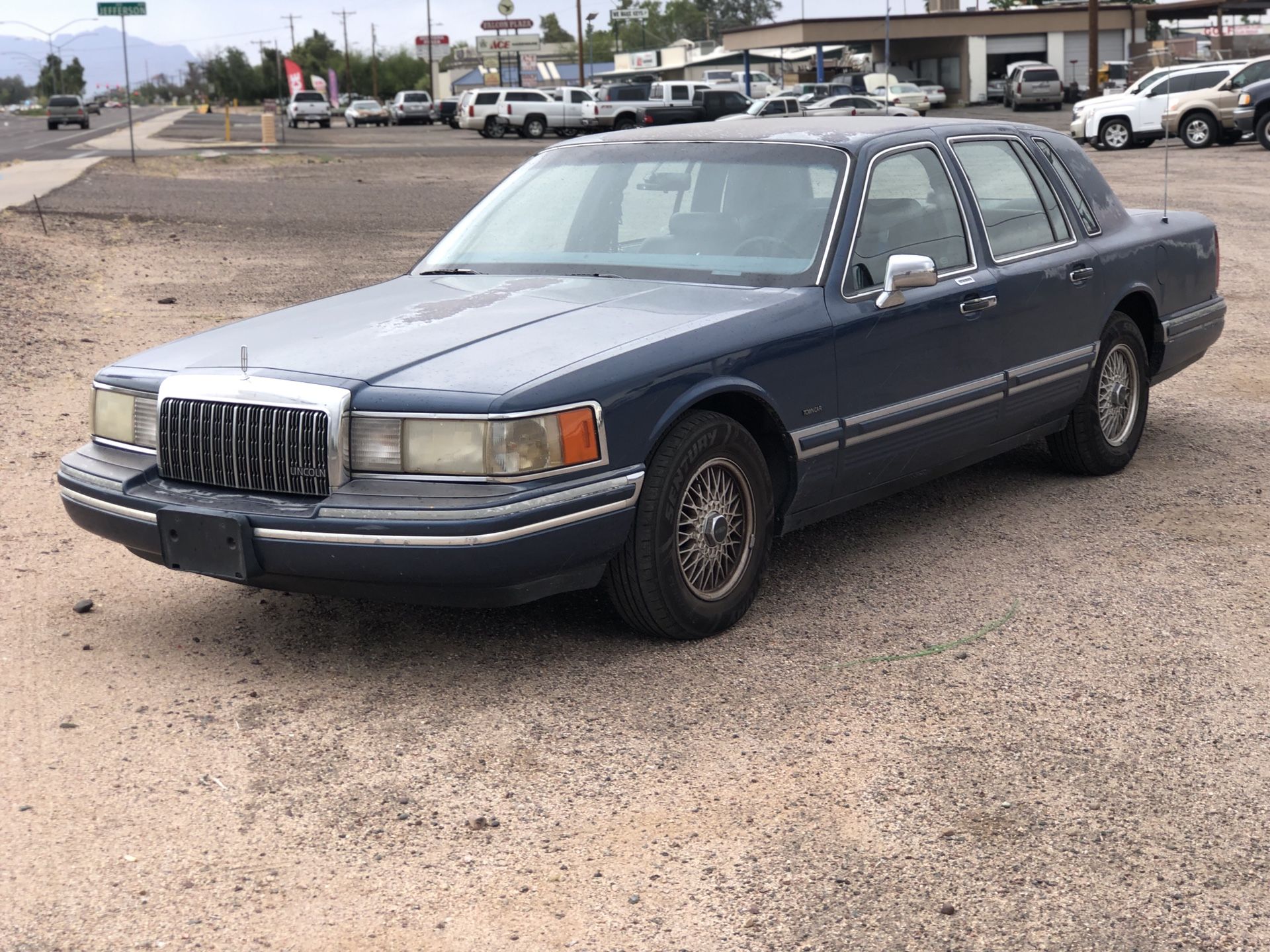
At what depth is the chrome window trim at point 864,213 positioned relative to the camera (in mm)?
5027

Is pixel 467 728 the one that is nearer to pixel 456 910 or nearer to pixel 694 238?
pixel 456 910

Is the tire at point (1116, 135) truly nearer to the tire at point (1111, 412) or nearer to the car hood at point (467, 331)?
the tire at point (1111, 412)

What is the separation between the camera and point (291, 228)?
1942 cm

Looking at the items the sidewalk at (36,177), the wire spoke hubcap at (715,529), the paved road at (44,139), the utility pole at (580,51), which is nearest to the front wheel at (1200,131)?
the sidewalk at (36,177)

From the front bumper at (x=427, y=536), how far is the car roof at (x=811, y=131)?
1.78m

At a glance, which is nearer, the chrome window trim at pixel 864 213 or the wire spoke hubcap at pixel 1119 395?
the chrome window trim at pixel 864 213

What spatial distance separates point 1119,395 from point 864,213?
6.57 feet

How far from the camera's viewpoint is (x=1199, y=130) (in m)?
30.1

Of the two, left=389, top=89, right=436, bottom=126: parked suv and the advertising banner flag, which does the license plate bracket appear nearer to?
the advertising banner flag

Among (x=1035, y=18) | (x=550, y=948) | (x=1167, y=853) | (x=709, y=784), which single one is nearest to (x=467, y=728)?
(x=709, y=784)

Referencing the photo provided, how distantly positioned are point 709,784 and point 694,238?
226 centimetres

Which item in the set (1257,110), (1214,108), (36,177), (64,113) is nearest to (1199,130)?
(1214,108)

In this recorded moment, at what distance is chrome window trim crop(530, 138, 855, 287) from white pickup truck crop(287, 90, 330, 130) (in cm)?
6536

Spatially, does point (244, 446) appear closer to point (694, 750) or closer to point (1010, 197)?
point (694, 750)
